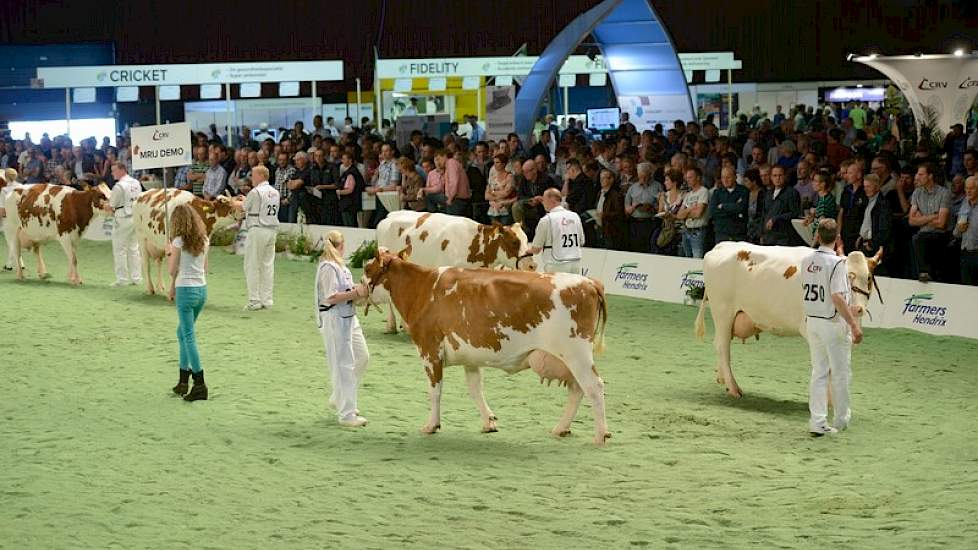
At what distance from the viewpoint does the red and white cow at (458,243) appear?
15773mm

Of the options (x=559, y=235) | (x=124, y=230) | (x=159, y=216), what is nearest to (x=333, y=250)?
(x=559, y=235)

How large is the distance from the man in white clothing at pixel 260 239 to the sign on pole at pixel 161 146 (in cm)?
169

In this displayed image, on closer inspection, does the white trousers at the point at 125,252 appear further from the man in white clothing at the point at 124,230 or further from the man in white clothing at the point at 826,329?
the man in white clothing at the point at 826,329

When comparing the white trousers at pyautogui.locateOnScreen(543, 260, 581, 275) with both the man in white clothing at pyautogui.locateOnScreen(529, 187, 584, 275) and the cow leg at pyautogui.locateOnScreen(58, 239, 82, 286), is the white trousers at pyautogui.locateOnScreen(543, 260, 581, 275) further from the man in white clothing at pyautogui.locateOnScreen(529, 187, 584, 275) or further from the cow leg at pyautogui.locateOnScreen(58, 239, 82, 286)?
the cow leg at pyautogui.locateOnScreen(58, 239, 82, 286)

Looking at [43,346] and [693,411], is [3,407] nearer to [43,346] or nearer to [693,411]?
[43,346]

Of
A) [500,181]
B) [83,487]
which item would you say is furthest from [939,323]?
[83,487]

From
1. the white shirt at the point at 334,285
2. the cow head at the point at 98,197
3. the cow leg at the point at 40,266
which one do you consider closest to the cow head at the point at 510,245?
the white shirt at the point at 334,285

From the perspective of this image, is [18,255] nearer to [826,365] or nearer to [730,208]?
[730,208]

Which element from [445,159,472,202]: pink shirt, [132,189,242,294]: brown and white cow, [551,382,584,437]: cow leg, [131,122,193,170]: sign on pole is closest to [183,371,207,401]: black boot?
[551,382,584,437]: cow leg

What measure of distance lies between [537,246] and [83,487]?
20.9 feet

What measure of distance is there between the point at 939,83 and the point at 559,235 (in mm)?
12892

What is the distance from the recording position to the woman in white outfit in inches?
444

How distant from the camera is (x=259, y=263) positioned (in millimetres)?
17938

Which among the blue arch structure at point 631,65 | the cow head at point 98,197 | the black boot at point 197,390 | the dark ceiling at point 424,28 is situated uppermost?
the dark ceiling at point 424,28
